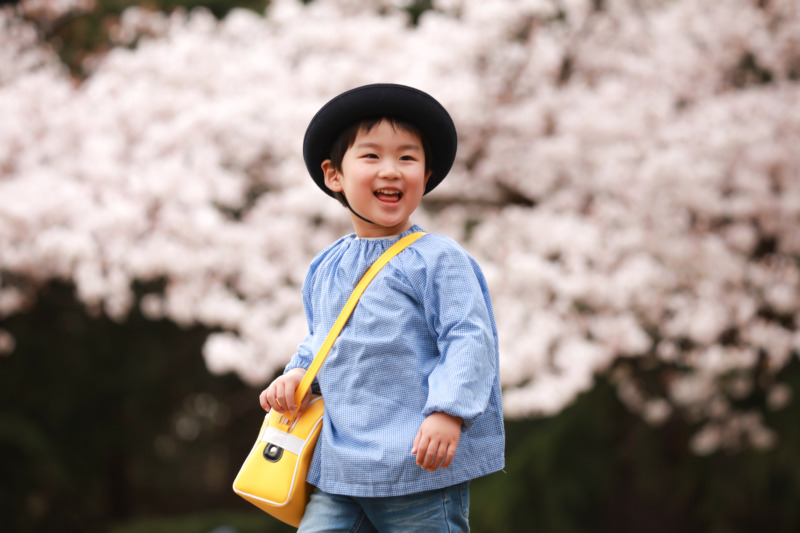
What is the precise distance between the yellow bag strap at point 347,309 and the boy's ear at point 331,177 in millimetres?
182

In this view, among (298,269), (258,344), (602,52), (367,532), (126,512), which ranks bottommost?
(126,512)

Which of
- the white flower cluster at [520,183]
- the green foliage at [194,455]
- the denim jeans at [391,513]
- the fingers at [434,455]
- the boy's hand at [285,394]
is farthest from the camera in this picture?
the green foliage at [194,455]


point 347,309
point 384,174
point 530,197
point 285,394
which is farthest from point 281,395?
point 530,197

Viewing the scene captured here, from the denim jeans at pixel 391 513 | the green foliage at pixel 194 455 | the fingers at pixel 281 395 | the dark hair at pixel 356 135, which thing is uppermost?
the dark hair at pixel 356 135

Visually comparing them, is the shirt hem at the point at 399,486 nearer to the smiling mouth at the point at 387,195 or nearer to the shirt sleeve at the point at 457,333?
the shirt sleeve at the point at 457,333

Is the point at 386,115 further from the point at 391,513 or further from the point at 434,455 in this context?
the point at 391,513

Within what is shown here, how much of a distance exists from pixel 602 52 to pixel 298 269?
2264 mm

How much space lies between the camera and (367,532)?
1565 mm

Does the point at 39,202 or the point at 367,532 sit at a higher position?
the point at 39,202

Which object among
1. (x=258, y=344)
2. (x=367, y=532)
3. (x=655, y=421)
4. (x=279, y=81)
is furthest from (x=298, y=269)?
(x=367, y=532)

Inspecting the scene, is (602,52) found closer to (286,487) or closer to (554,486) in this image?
(554,486)

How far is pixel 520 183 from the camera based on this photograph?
4828 millimetres

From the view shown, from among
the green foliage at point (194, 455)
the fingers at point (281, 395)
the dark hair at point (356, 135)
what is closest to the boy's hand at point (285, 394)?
the fingers at point (281, 395)

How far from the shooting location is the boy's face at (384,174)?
1523 mm
